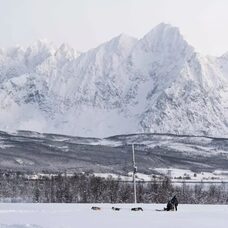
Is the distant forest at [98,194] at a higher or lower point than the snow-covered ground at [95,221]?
higher

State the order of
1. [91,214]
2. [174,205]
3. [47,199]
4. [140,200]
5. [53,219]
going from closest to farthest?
[53,219] → [91,214] → [174,205] → [140,200] → [47,199]

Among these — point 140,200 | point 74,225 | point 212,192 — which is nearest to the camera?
point 74,225

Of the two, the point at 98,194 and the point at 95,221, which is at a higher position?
the point at 98,194

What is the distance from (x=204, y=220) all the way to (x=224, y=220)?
4.51ft

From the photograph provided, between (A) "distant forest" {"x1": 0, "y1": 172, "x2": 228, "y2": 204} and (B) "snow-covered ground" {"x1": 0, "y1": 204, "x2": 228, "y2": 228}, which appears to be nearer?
(B) "snow-covered ground" {"x1": 0, "y1": 204, "x2": 228, "y2": 228}

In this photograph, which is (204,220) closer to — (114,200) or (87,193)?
(114,200)

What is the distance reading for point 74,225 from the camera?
34.2m

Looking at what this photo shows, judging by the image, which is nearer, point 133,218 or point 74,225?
point 74,225

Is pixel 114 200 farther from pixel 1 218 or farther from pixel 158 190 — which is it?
pixel 1 218

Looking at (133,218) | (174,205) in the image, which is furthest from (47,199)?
(133,218)

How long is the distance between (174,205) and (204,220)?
9303mm

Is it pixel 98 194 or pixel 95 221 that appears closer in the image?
pixel 95 221

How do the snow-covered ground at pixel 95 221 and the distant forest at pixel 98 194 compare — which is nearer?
the snow-covered ground at pixel 95 221

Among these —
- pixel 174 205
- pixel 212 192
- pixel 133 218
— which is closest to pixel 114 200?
pixel 212 192
